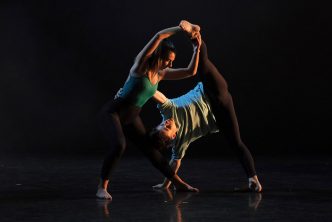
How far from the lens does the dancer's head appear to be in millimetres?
4250

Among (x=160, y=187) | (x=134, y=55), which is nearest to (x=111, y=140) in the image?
(x=160, y=187)

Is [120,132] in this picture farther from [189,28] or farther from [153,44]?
[189,28]

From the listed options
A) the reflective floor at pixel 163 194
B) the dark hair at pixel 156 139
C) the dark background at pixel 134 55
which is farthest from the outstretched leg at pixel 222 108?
the dark background at pixel 134 55

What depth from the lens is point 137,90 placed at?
4125mm

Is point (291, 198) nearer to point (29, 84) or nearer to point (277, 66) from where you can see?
point (277, 66)

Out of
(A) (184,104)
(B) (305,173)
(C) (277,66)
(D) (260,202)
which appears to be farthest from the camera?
(C) (277,66)

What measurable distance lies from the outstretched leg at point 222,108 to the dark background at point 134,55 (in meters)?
3.44

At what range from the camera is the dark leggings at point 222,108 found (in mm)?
4480

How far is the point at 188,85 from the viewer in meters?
8.12

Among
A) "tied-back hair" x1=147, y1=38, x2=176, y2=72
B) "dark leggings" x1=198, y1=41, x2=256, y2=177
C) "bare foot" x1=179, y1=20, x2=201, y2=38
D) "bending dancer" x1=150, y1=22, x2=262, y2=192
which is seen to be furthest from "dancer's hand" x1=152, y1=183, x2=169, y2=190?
"bare foot" x1=179, y1=20, x2=201, y2=38

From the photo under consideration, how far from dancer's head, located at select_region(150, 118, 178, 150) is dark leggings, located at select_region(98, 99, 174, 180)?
0.14 feet

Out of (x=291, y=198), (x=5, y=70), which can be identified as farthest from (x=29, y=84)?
(x=291, y=198)

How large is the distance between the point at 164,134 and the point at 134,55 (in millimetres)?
4058

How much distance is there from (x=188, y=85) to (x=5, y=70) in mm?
2174
